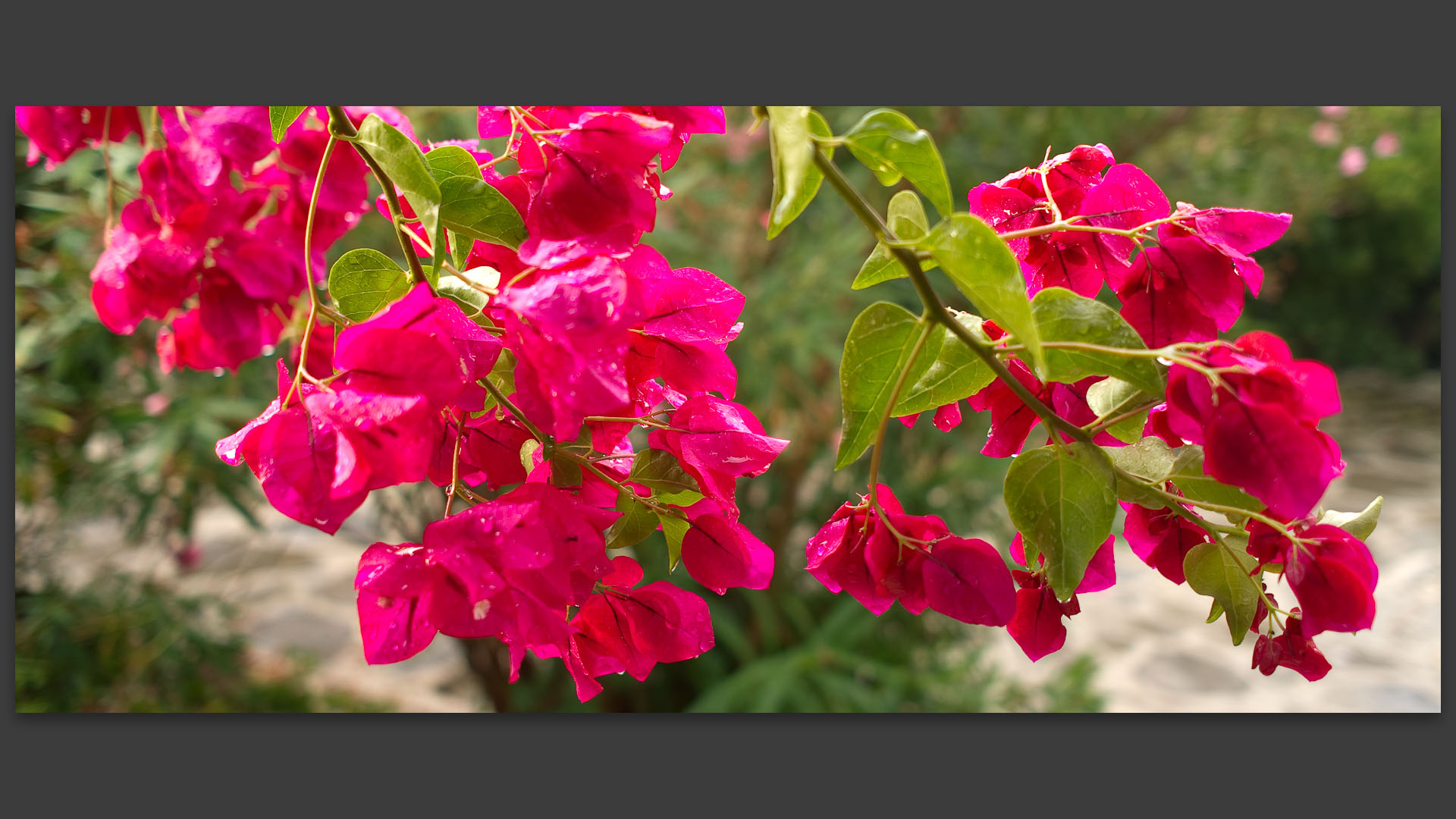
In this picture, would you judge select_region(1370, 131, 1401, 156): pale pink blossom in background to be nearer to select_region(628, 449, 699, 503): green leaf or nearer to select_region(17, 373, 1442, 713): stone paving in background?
select_region(17, 373, 1442, 713): stone paving in background

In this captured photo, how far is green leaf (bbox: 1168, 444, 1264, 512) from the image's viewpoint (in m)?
0.28

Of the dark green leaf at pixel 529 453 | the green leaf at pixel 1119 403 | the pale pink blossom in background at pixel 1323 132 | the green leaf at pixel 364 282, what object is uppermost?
the pale pink blossom in background at pixel 1323 132

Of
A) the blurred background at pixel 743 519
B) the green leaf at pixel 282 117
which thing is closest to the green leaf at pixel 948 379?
the green leaf at pixel 282 117

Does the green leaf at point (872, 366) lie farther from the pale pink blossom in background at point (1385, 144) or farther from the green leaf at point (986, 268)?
the pale pink blossom in background at point (1385, 144)

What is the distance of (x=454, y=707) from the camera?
1.68 metres

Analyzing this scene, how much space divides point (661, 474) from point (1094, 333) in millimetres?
125

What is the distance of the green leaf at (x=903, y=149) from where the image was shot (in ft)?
0.82

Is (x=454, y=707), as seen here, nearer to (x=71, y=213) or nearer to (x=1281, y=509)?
(x=71, y=213)

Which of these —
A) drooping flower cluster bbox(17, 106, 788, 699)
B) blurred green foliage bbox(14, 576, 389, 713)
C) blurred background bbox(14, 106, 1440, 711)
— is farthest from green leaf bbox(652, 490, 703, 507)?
blurred green foliage bbox(14, 576, 389, 713)

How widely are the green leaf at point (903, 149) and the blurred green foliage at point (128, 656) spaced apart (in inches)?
52.8

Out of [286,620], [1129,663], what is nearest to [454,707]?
[286,620]

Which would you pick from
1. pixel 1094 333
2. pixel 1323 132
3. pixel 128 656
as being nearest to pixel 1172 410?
pixel 1094 333

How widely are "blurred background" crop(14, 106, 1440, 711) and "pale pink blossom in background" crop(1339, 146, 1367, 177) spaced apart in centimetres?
38

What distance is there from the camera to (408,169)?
260 mm
